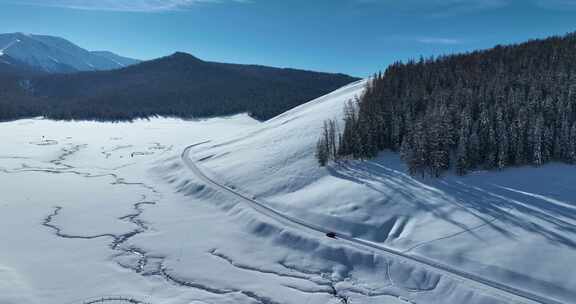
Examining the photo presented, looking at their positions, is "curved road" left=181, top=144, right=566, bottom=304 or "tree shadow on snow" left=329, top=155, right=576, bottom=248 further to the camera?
"tree shadow on snow" left=329, top=155, right=576, bottom=248

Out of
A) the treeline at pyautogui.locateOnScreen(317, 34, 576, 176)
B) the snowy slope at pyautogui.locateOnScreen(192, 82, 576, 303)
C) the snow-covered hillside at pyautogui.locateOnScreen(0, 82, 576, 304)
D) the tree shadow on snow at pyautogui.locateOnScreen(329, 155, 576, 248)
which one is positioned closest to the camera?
the snow-covered hillside at pyautogui.locateOnScreen(0, 82, 576, 304)

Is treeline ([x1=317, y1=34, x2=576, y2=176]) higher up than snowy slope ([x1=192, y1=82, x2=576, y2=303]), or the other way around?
treeline ([x1=317, y1=34, x2=576, y2=176])

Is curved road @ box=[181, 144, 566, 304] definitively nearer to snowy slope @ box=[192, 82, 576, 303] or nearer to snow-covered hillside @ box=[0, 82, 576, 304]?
snow-covered hillside @ box=[0, 82, 576, 304]

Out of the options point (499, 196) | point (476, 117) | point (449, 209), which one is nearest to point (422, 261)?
point (449, 209)

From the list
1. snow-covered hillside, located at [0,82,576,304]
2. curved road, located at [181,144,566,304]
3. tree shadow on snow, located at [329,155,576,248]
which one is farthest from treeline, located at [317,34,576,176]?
curved road, located at [181,144,566,304]

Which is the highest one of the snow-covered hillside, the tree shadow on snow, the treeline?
the treeline

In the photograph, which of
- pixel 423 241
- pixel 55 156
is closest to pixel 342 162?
pixel 423 241

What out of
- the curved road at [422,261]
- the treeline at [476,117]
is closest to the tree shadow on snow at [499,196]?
the treeline at [476,117]
